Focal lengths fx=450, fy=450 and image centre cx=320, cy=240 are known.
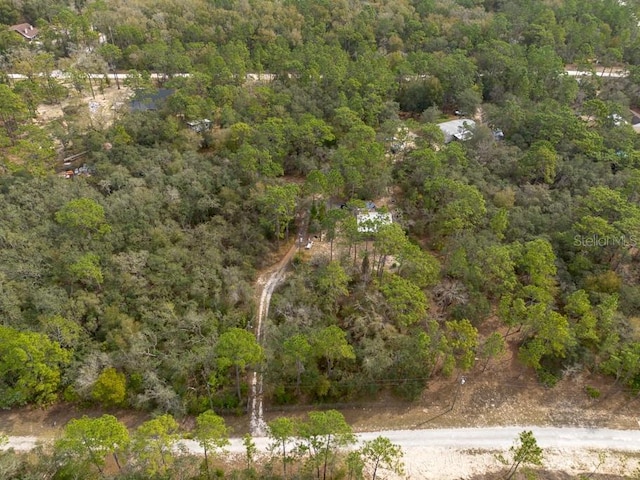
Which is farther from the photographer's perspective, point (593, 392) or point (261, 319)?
point (261, 319)

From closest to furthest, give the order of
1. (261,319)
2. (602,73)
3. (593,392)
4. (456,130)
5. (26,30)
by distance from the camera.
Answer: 1. (593,392)
2. (261,319)
3. (456,130)
4. (602,73)
5. (26,30)

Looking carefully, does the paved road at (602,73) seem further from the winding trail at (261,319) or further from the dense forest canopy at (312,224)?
the winding trail at (261,319)

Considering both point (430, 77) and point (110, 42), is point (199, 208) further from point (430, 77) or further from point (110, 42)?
point (110, 42)

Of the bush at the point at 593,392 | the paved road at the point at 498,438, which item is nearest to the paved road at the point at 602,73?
the bush at the point at 593,392

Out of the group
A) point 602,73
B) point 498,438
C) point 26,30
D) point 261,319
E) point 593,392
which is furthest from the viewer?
point 26,30

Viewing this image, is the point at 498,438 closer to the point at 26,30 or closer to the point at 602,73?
the point at 602,73

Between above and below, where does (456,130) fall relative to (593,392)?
above

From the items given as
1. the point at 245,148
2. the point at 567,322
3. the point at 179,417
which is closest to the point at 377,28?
the point at 245,148

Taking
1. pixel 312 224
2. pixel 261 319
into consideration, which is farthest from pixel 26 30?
pixel 261 319
